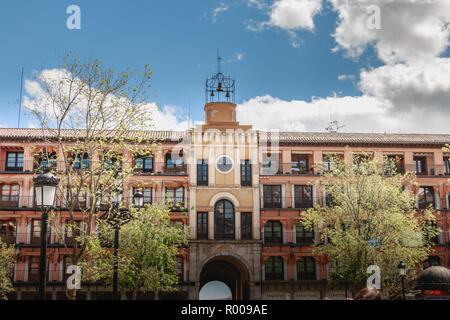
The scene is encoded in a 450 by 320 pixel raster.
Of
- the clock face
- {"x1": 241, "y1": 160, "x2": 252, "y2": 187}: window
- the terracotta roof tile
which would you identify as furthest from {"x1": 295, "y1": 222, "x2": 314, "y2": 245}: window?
the clock face

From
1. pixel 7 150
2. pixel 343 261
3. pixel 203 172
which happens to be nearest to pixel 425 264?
pixel 343 261

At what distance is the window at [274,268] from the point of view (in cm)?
3838

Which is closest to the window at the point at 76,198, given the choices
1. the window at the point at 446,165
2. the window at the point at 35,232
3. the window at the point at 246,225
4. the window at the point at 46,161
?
the window at the point at 46,161

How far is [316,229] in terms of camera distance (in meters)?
39.2

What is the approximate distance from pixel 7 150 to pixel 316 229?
85.1 feet

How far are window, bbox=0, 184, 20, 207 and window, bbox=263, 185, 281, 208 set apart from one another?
19.6 m

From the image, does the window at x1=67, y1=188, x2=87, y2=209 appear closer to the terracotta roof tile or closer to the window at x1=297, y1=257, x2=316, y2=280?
the terracotta roof tile

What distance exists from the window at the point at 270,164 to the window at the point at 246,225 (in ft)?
12.7

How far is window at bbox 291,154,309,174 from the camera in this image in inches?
1623

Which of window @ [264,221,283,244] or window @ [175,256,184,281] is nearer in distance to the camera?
window @ [175,256,184,281]

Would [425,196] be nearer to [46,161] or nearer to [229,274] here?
[229,274]

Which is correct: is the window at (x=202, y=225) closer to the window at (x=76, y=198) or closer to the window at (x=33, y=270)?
the window at (x=76, y=198)

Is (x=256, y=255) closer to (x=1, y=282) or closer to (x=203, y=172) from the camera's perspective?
(x=203, y=172)

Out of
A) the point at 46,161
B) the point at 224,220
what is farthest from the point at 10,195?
the point at 224,220
